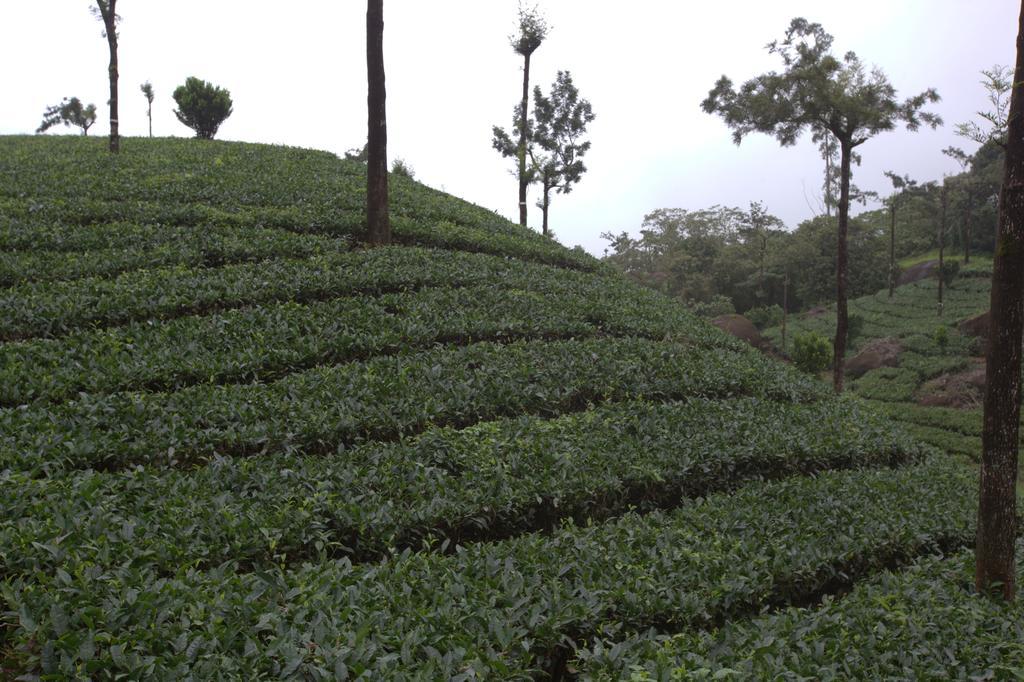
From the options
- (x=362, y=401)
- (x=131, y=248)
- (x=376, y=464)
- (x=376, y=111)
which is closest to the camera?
(x=376, y=464)

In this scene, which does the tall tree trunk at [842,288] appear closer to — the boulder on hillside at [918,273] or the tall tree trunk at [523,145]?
the tall tree trunk at [523,145]

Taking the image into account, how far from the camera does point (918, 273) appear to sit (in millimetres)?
45750

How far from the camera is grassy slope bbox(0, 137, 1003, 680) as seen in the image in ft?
13.8

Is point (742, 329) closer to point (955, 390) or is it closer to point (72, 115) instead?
point (955, 390)

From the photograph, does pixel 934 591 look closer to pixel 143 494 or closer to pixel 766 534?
pixel 766 534

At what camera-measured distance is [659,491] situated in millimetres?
7465

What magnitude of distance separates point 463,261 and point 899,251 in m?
50.1

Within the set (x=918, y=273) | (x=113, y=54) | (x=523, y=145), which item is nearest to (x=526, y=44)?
(x=523, y=145)

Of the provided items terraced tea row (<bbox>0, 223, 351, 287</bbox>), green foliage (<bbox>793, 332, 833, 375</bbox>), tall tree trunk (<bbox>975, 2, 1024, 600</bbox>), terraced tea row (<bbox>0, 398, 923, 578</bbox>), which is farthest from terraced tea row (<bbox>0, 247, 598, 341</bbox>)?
green foliage (<bbox>793, 332, 833, 375</bbox>)

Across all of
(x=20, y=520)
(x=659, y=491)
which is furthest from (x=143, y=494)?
(x=659, y=491)

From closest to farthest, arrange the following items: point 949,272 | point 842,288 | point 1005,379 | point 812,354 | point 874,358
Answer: point 1005,379, point 842,288, point 812,354, point 874,358, point 949,272

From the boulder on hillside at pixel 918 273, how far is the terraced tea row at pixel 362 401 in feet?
131

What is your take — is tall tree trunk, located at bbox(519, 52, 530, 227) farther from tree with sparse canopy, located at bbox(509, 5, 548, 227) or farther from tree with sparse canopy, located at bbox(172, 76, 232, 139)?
tree with sparse canopy, located at bbox(172, 76, 232, 139)

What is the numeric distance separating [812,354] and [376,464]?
26457 mm
